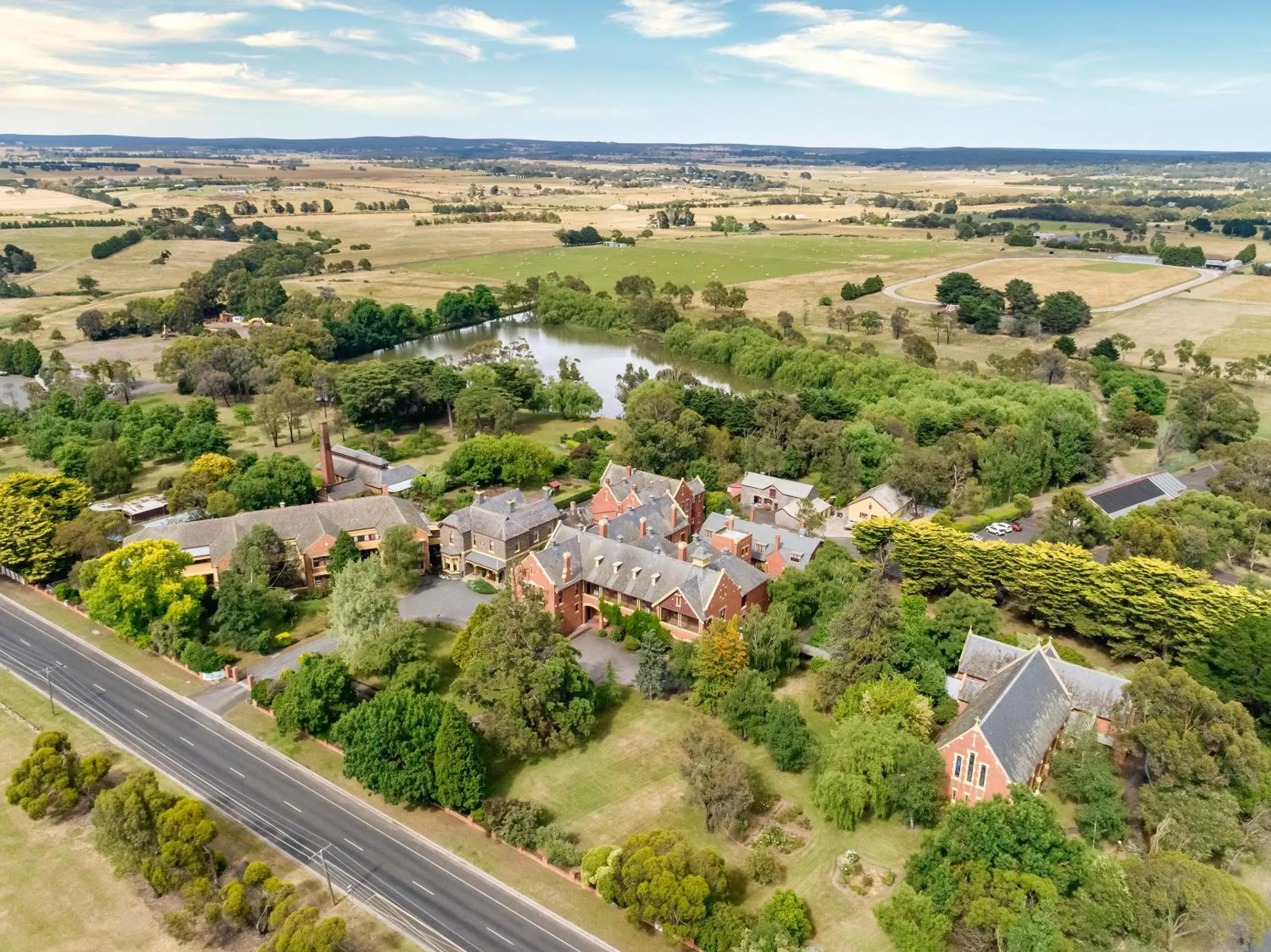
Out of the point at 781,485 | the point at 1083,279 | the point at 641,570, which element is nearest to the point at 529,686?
the point at 641,570

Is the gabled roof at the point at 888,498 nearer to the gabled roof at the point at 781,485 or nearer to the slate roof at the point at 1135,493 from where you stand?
the gabled roof at the point at 781,485

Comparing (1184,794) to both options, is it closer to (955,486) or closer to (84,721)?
(955,486)

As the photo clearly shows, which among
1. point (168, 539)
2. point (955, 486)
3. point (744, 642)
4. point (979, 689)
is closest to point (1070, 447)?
point (955, 486)

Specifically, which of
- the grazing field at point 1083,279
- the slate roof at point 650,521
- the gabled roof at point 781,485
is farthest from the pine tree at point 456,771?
the grazing field at point 1083,279

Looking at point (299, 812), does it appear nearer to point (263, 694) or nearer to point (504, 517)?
point (263, 694)

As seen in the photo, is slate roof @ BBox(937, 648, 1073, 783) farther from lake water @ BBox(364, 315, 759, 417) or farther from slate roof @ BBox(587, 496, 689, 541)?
lake water @ BBox(364, 315, 759, 417)
